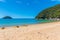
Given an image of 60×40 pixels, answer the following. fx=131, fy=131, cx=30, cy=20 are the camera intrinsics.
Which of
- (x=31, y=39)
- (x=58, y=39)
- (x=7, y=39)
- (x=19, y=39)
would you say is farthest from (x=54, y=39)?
(x=7, y=39)

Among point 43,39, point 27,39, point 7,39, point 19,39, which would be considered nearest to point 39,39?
point 43,39

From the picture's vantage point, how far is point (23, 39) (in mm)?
8852

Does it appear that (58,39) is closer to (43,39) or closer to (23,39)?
(43,39)

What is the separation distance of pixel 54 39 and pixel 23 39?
2.11 m

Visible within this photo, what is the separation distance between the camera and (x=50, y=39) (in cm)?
889

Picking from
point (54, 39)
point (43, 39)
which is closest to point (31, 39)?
point (43, 39)

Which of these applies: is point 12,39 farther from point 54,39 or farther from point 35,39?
point 54,39

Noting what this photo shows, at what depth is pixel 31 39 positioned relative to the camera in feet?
28.8

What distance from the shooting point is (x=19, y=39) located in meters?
8.89

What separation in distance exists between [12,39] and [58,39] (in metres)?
3.12

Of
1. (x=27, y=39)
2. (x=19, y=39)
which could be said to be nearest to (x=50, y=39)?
(x=27, y=39)

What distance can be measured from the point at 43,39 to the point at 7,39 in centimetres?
242

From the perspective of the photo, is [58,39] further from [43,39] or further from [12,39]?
[12,39]

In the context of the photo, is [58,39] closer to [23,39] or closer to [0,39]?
[23,39]
